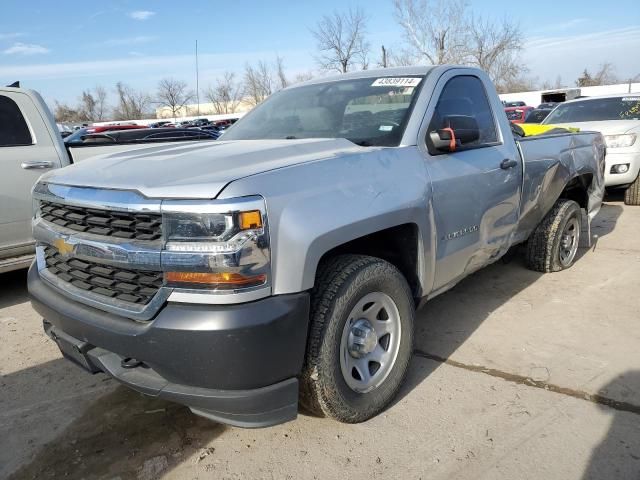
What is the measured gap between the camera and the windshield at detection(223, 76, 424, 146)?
3033mm

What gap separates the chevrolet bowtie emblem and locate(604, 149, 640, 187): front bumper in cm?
763

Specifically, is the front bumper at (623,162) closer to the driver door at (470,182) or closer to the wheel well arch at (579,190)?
the wheel well arch at (579,190)

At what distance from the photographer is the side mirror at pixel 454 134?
2.96 m

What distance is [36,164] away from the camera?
188 inches

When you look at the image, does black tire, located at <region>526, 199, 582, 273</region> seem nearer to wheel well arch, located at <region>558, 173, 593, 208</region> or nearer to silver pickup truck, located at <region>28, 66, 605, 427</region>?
wheel well arch, located at <region>558, 173, 593, 208</region>

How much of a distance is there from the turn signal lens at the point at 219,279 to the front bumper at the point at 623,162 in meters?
7.31

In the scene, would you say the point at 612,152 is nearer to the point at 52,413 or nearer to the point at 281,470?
the point at 281,470

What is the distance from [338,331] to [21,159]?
3.87 m

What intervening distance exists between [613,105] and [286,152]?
834 cm

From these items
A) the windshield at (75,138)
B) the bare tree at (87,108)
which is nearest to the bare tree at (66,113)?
the bare tree at (87,108)

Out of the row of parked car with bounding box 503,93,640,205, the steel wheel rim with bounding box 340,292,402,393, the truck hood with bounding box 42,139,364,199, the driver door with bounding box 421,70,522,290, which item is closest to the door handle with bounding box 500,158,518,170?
the driver door with bounding box 421,70,522,290

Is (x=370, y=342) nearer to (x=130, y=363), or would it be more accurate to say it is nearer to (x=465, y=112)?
(x=130, y=363)

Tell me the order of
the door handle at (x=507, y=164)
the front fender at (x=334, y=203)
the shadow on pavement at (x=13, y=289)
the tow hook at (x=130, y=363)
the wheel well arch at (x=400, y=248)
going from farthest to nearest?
the shadow on pavement at (x=13, y=289) < the door handle at (x=507, y=164) < the wheel well arch at (x=400, y=248) < the tow hook at (x=130, y=363) < the front fender at (x=334, y=203)

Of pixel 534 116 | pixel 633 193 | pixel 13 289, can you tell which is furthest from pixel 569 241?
pixel 534 116
